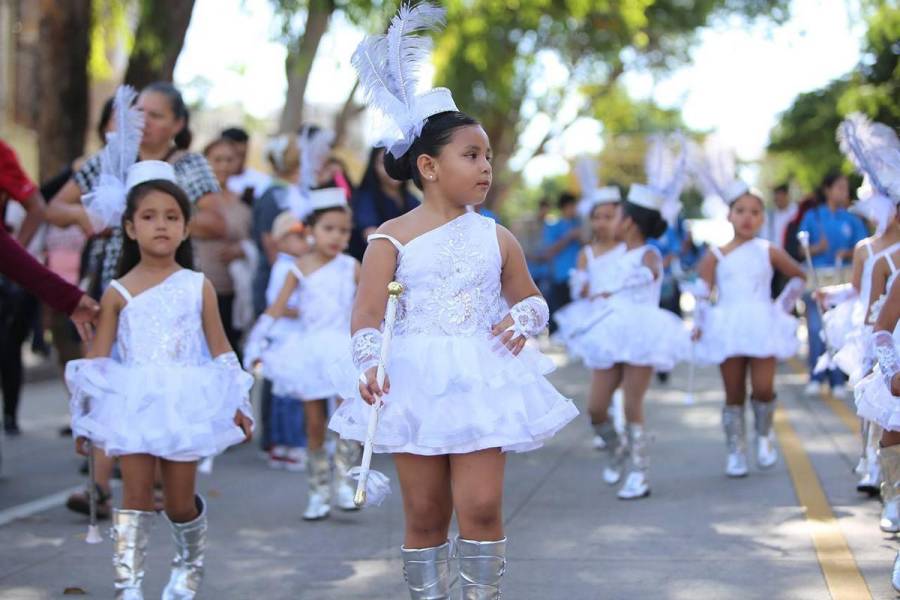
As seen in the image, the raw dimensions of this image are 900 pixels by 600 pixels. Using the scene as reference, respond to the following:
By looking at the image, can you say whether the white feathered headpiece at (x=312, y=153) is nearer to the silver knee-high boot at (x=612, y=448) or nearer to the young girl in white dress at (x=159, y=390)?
the silver knee-high boot at (x=612, y=448)

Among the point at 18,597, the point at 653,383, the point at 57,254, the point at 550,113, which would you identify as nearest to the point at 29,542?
the point at 18,597

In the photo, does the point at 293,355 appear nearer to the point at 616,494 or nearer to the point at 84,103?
the point at 616,494

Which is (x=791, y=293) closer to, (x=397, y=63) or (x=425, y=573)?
(x=397, y=63)

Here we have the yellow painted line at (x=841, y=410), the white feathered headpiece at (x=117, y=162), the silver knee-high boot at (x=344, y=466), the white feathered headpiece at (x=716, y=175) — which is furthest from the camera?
the yellow painted line at (x=841, y=410)

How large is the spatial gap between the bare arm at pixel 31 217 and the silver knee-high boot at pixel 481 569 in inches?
160

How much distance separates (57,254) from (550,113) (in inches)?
1017

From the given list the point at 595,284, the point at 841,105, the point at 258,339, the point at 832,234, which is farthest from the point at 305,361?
the point at 841,105

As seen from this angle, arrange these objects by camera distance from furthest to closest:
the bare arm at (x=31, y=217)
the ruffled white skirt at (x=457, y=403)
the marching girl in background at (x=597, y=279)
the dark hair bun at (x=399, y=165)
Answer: the marching girl in background at (x=597, y=279) → the bare arm at (x=31, y=217) → the dark hair bun at (x=399, y=165) → the ruffled white skirt at (x=457, y=403)

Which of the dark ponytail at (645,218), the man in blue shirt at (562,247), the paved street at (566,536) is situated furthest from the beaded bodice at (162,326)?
the man in blue shirt at (562,247)

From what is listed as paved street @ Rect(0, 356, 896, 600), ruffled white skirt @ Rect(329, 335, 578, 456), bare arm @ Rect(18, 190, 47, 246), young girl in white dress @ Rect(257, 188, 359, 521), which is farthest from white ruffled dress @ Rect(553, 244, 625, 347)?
ruffled white skirt @ Rect(329, 335, 578, 456)

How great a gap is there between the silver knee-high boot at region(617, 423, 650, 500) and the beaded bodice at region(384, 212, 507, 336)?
144 inches

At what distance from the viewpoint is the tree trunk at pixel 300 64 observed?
60.7 ft

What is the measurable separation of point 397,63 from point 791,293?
4.84 meters

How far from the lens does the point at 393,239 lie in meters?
4.83
